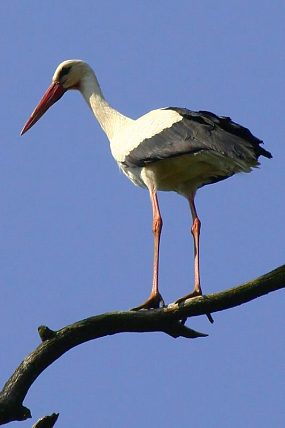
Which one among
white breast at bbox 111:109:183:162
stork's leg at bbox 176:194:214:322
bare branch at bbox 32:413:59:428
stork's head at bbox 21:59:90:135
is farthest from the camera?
stork's head at bbox 21:59:90:135

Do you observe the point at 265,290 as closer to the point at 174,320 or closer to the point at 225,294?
the point at 225,294

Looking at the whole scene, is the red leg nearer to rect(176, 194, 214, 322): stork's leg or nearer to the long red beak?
rect(176, 194, 214, 322): stork's leg

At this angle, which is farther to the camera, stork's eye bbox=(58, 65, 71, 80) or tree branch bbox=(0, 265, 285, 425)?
stork's eye bbox=(58, 65, 71, 80)

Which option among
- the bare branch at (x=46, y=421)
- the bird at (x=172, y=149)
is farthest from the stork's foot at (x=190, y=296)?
the bare branch at (x=46, y=421)

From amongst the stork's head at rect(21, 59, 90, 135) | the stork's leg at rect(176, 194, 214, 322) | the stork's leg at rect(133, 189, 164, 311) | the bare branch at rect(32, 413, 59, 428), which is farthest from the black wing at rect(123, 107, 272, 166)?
the bare branch at rect(32, 413, 59, 428)

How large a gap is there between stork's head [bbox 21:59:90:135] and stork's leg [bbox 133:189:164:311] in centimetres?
249

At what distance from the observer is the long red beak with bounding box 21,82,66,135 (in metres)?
15.5

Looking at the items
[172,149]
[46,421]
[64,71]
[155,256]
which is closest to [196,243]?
[155,256]

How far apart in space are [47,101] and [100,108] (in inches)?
39.3

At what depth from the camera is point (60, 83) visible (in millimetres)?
15414

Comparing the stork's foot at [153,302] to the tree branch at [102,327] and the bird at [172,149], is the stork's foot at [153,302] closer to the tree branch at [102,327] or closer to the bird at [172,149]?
the bird at [172,149]

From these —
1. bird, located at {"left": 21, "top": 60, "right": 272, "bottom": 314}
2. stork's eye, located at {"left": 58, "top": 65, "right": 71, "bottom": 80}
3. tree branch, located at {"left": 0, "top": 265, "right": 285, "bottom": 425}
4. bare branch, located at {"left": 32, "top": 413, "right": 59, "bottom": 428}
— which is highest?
stork's eye, located at {"left": 58, "top": 65, "right": 71, "bottom": 80}

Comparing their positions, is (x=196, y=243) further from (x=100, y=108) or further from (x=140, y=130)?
(x=100, y=108)

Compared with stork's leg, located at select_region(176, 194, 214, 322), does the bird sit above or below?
above
